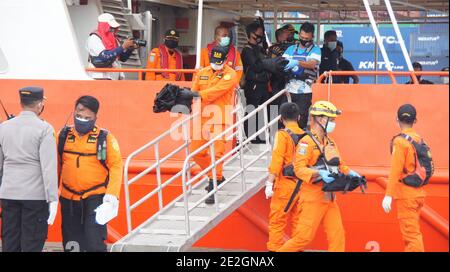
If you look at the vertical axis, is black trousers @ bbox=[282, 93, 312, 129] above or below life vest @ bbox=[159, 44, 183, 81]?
below

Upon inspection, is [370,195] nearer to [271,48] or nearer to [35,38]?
[271,48]

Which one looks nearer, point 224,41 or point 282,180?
point 282,180

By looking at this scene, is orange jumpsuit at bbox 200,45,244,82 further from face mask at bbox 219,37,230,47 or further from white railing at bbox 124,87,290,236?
face mask at bbox 219,37,230,47

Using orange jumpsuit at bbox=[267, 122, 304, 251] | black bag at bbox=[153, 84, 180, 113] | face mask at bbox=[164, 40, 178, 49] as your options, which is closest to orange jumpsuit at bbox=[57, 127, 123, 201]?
black bag at bbox=[153, 84, 180, 113]

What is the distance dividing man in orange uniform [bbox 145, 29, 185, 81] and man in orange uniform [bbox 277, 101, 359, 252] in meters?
2.71

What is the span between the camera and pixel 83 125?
8000mm

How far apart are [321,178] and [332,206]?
1.17 feet

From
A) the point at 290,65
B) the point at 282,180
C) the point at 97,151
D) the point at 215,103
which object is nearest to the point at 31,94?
the point at 97,151

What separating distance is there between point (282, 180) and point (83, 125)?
185 cm

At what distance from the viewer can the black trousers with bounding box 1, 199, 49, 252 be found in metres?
7.87

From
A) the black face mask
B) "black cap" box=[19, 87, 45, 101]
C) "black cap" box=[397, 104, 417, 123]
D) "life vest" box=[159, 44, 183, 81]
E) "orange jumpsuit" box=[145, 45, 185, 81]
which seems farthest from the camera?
"life vest" box=[159, 44, 183, 81]

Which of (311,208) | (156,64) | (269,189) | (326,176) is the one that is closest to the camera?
(326,176)

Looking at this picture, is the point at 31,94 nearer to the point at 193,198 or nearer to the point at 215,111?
the point at 215,111
